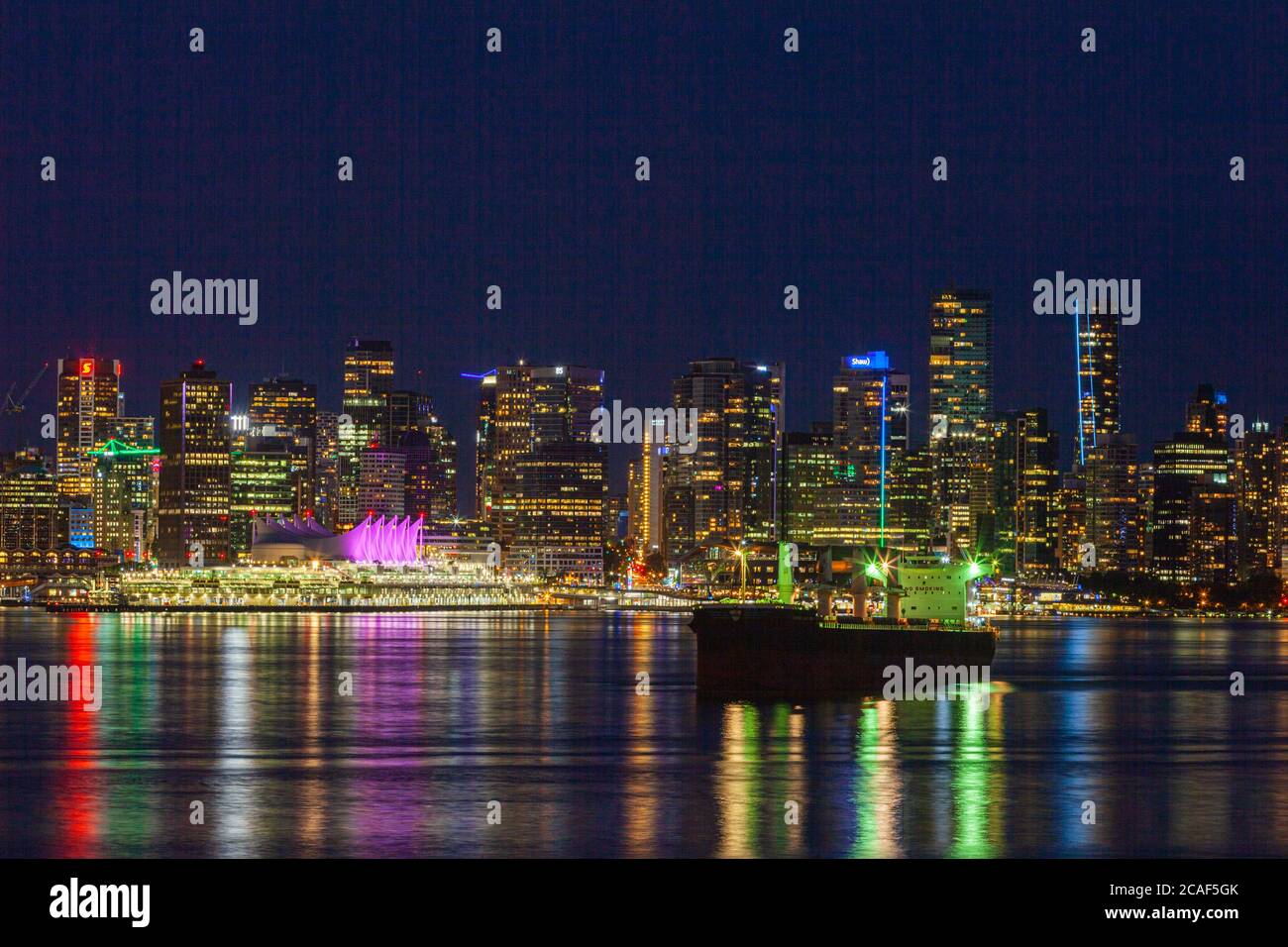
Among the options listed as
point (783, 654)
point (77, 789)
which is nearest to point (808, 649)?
point (783, 654)

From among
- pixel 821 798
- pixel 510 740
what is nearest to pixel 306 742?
pixel 510 740

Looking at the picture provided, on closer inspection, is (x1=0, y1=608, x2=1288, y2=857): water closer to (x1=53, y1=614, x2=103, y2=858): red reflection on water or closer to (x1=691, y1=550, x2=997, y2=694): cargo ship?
(x1=53, y1=614, x2=103, y2=858): red reflection on water

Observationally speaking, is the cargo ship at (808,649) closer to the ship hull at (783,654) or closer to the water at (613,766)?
the ship hull at (783,654)

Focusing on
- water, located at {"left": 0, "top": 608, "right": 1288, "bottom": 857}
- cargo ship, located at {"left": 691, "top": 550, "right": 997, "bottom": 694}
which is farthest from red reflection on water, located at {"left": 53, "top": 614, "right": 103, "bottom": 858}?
cargo ship, located at {"left": 691, "top": 550, "right": 997, "bottom": 694}

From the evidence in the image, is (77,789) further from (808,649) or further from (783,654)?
(808,649)
